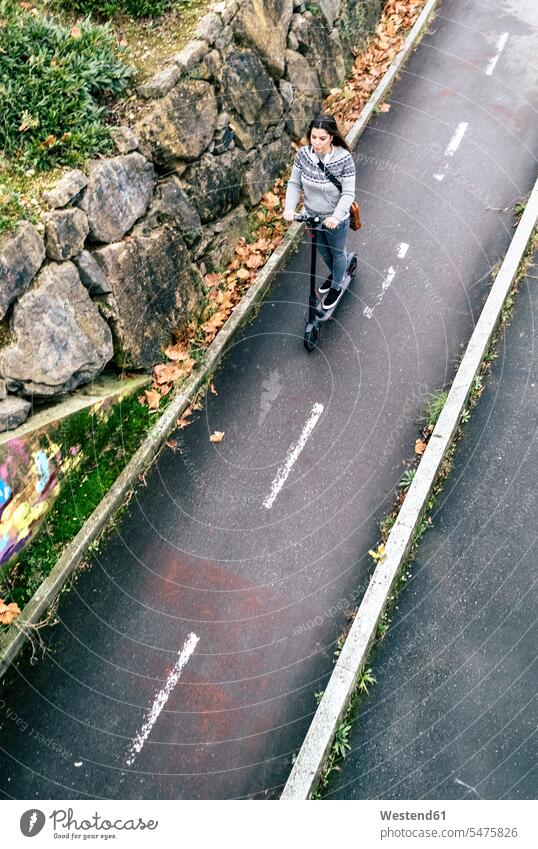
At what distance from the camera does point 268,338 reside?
913cm

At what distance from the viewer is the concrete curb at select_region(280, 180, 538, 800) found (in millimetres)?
6242

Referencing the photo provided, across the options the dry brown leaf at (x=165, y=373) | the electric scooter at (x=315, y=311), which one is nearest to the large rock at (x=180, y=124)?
the electric scooter at (x=315, y=311)

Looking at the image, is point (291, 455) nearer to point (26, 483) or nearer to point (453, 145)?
point (26, 483)

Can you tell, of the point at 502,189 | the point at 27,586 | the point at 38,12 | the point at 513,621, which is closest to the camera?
the point at 513,621

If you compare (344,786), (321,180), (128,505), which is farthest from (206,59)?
(344,786)

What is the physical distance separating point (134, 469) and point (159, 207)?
2.89 meters

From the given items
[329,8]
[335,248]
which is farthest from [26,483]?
[329,8]

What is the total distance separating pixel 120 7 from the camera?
9188 mm

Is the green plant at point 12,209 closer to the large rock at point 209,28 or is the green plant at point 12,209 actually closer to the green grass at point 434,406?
the large rock at point 209,28

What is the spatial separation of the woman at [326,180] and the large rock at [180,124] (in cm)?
163

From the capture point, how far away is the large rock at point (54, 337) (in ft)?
23.3

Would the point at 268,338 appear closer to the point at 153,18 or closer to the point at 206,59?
the point at 206,59

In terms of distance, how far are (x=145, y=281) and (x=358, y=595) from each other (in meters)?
4.00

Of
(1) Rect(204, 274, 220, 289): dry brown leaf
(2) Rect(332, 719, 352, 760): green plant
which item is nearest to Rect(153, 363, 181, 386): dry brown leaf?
(1) Rect(204, 274, 220, 289): dry brown leaf
